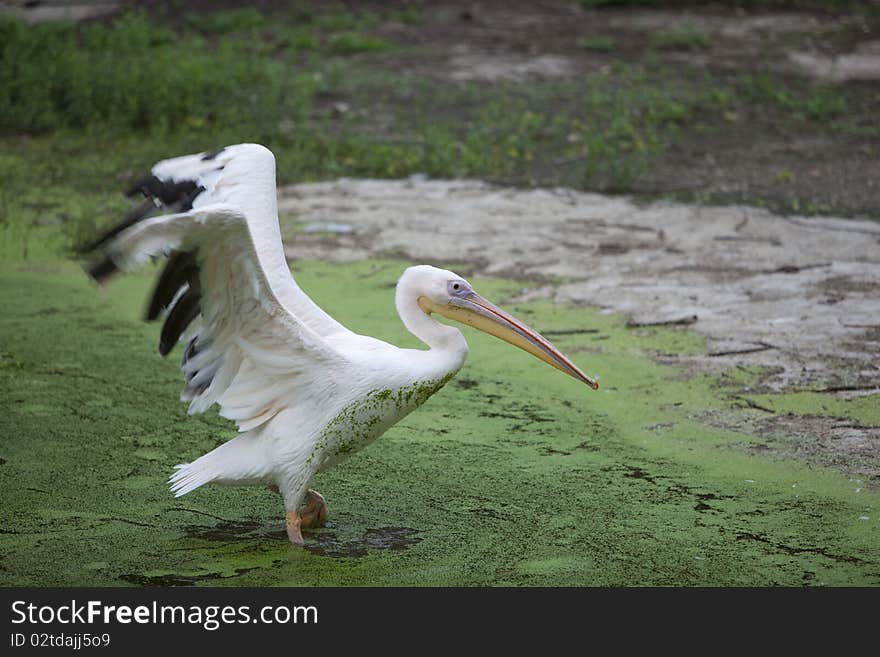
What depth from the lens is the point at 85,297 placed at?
6.29 metres

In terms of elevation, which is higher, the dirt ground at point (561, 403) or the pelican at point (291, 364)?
the pelican at point (291, 364)

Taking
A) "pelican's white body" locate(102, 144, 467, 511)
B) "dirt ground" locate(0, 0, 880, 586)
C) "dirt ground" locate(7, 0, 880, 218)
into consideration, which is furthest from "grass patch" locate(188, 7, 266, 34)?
"pelican's white body" locate(102, 144, 467, 511)

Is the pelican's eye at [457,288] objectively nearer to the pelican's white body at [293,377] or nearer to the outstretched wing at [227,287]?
the pelican's white body at [293,377]

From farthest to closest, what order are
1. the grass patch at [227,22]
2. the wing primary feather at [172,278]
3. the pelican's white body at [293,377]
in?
the grass patch at [227,22]
the pelican's white body at [293,377]
the wing primary feather at [172,278]

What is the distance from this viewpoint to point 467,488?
14.1 ft

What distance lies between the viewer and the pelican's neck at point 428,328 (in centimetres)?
391

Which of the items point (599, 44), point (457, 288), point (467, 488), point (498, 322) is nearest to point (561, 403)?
point (467, 488)

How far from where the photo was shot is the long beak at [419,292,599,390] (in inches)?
160

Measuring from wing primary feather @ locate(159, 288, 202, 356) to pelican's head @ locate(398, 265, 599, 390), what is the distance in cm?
67

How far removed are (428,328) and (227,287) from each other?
2.12 ft

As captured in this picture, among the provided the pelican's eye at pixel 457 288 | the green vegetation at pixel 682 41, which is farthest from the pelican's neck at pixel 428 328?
the green vegetation at pixel 682 41

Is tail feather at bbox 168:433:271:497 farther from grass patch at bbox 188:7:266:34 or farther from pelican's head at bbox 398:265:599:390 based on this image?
grass patch at bbox 188:7:266:34

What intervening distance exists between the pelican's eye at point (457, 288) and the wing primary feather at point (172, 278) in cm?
83

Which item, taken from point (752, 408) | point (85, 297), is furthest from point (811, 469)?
point (85, 297)
